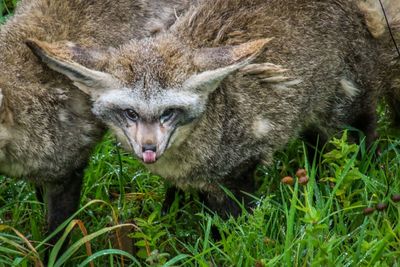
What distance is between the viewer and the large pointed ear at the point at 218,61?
518cm

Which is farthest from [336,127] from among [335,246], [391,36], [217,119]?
[335,246]

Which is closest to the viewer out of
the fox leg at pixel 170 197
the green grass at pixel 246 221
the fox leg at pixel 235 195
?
the green grass at pixel 246 221

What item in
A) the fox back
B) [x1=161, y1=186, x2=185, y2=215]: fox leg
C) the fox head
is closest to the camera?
the fox head

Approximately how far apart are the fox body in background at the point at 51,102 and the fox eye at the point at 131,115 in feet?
1.26

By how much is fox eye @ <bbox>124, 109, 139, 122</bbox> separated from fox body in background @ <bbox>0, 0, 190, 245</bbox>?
0.39 m

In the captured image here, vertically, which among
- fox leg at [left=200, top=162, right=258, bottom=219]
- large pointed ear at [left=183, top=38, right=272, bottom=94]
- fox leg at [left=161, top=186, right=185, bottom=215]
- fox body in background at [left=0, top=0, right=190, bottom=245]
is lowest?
fox leg at [left=161, top=186, right=185, bottom=215]

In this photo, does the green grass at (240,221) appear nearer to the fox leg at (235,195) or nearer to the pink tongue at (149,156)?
the fox leg at (235,195)

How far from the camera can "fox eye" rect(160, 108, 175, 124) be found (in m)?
5.07

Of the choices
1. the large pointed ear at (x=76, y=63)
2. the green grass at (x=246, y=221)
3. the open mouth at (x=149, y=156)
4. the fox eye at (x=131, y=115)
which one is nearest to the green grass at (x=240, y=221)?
the green grass at (x=246, y=221)

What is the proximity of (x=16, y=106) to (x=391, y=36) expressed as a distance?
8.21ft

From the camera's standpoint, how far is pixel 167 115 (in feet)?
16.7

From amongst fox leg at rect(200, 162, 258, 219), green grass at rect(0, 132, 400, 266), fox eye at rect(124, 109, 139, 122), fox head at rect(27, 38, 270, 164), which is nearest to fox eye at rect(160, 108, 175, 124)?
fox head at rect(27, 38, 270, 164)

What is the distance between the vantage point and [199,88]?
5215mm

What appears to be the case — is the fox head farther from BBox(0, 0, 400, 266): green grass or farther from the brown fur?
the brown fur
